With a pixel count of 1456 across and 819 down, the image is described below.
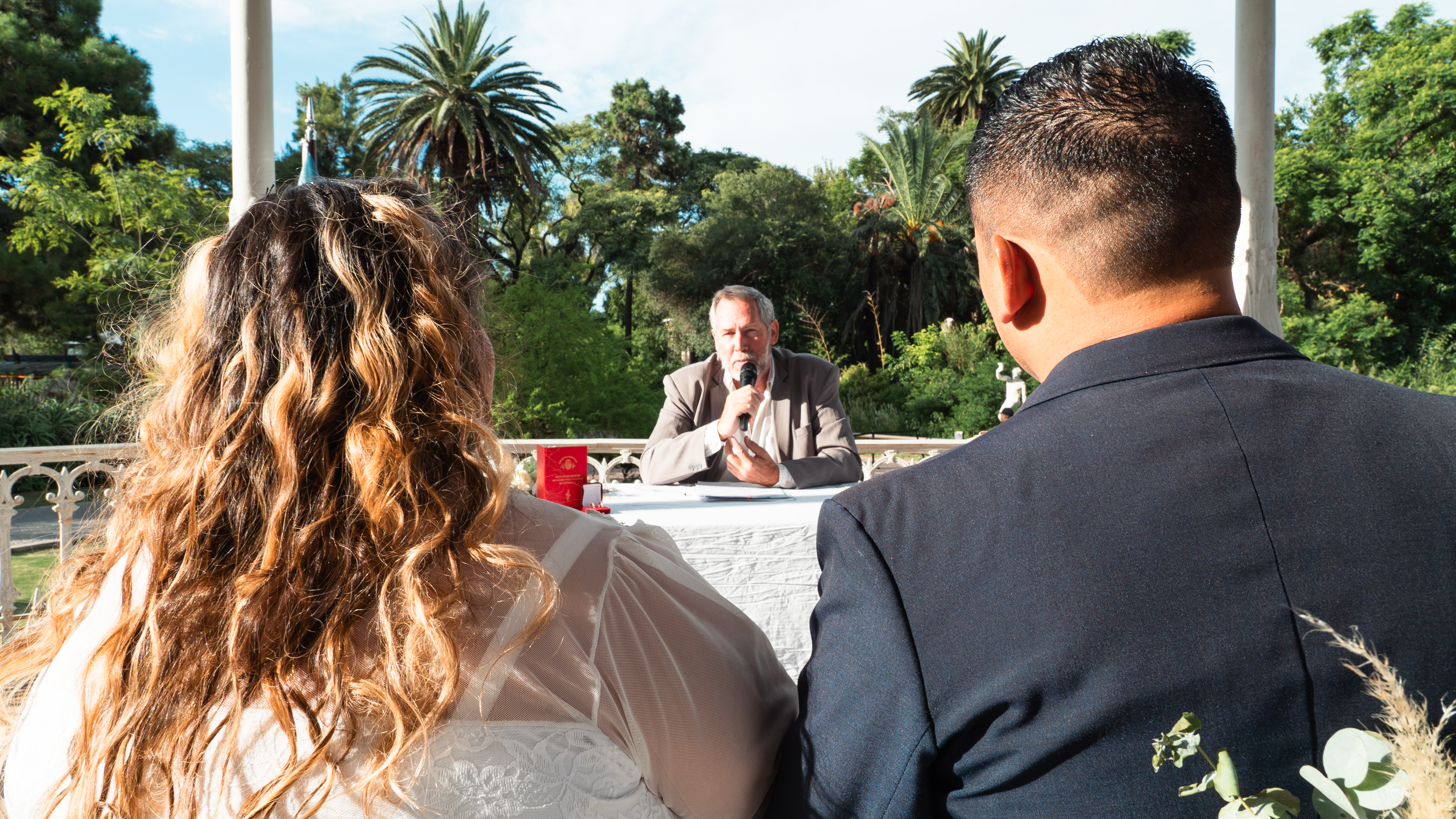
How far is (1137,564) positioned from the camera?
798 mm

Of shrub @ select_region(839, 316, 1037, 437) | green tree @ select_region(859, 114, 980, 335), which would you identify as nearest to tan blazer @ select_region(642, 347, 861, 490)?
shrub @ select_region(839, 316, 1037, 437)

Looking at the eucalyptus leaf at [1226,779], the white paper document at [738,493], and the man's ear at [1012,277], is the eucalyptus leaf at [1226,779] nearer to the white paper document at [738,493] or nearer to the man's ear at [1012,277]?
the man's ear at [1012,277]

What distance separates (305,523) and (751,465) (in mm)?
2682

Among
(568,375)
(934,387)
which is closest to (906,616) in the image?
(568,375)

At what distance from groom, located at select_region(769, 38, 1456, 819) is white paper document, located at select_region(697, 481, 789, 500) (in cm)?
212

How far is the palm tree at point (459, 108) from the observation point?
2089cm

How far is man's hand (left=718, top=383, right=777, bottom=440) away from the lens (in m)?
3.45

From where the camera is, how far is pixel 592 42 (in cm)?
2162

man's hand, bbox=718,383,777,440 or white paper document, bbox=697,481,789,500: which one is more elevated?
man's hand, bbox=718,383,777,440

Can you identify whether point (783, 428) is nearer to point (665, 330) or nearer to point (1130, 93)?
point (1130, 93)

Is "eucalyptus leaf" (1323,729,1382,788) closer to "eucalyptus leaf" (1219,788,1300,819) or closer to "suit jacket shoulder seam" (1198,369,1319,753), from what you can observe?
"eucalyptus leaf" (1219,788,1300,819)

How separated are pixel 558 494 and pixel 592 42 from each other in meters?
21.2

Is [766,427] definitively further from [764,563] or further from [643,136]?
[643,136]

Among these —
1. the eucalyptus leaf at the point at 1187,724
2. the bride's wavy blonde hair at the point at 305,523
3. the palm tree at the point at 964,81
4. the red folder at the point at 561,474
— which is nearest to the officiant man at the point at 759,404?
the red folder at the point at 561,474
